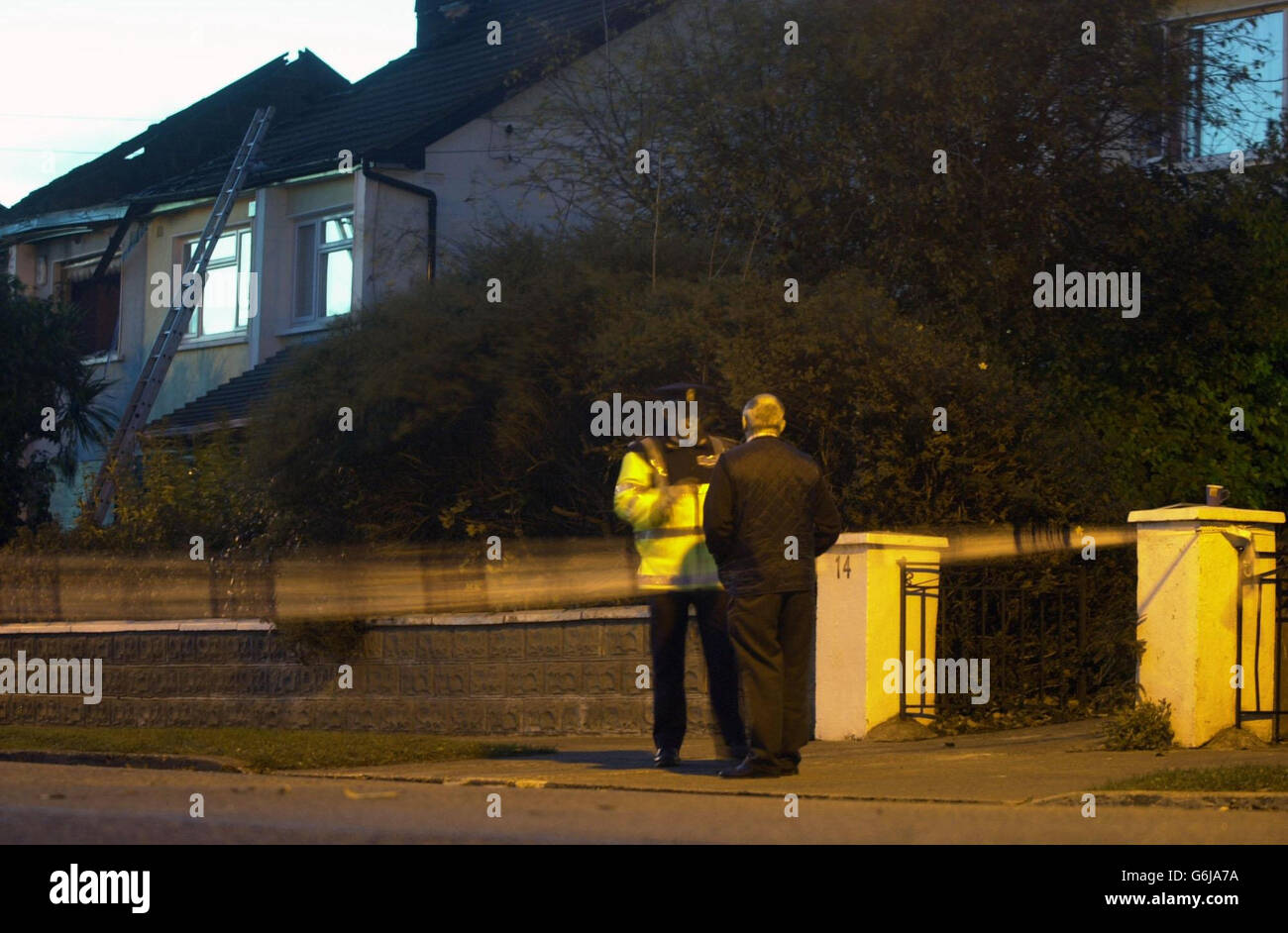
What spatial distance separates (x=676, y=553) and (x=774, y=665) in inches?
39.0

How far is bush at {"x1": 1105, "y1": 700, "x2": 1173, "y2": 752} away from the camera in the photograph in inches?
418

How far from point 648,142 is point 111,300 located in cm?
1410

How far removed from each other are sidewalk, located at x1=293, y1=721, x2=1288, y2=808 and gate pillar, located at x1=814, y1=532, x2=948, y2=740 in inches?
9.8

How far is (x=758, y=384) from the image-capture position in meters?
12.8

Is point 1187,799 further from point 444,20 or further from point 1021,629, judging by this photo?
point 444,20

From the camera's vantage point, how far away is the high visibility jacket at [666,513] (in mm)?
9547

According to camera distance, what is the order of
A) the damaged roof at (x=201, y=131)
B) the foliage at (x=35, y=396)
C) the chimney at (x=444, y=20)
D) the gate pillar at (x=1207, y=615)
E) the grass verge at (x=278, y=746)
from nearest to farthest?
1. the gate pillar at (x=1207, y=615)
2. the grass verge at (x=278, y=746)
3. the foliage at (x=35, y=396)
4. the chimney at (x=444, y=20)
5. the damaged roof at (x=201, y=131)

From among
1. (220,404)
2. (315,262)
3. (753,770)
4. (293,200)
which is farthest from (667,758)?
(293,200)

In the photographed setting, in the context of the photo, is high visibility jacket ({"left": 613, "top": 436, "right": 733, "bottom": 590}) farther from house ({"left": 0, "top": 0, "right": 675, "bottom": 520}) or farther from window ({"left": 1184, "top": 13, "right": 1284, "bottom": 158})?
house ({"left": 0, "top": 0, "right": 675, "bottom": 520})

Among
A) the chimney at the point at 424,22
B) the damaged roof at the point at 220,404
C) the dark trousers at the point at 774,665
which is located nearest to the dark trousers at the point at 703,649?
the dark trousers at the point at 774,665

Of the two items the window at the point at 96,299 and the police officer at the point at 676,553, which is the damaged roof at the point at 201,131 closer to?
the window at the point at 96,299

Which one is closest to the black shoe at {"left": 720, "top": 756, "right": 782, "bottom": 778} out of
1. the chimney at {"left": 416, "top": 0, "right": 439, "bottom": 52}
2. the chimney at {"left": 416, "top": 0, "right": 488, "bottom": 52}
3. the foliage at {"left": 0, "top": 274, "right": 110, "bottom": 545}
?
the foliage at {"left": 0, "top": 274, "right": 110, "bottom": 545}

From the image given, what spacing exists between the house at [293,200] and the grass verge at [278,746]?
258 inches
